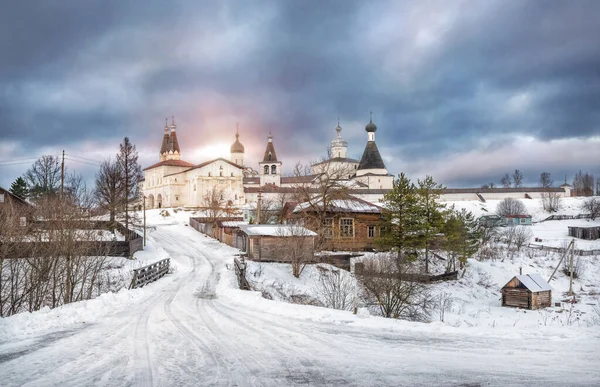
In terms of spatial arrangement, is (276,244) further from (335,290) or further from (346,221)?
(335,290)

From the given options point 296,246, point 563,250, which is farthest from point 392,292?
point 563,250

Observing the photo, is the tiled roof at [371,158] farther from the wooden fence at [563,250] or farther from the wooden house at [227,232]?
the wooden house at [227,232]

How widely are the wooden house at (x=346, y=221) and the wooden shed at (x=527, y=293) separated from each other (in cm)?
1091

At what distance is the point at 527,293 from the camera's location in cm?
2786

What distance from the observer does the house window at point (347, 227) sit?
37.3 m

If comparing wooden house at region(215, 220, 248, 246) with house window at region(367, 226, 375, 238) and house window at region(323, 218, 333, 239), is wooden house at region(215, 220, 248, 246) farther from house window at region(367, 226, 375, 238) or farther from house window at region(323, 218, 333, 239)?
house window at region(367, 226, 375, 238)

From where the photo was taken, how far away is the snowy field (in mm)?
7508

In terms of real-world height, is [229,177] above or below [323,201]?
above

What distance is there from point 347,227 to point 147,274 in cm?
1997

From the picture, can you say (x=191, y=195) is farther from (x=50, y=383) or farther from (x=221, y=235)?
(x=50, y=383)

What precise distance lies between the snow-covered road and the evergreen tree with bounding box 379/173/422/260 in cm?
2122

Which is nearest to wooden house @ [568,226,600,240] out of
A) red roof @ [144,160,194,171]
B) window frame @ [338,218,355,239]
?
window frame @ [338,218,355,239]

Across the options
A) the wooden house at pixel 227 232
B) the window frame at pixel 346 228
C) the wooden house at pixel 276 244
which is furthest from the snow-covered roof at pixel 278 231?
the wooden house at pixel 227 232

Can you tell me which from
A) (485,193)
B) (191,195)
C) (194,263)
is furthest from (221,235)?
(485,193)
